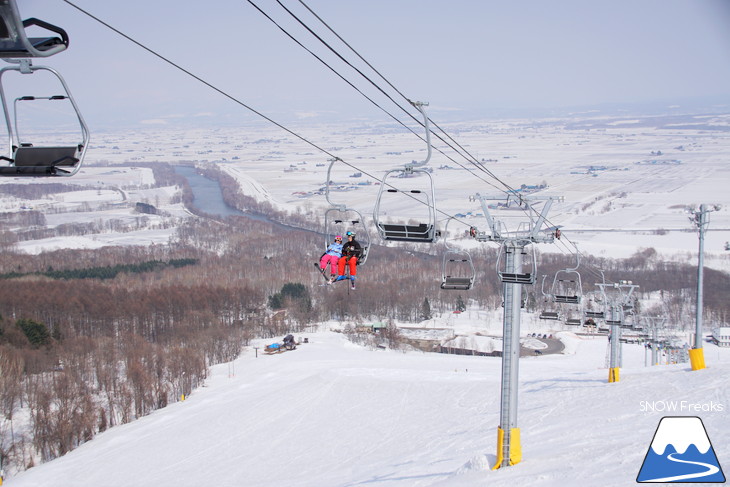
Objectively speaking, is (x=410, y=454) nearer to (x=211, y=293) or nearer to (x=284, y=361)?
(x=284, y=361)

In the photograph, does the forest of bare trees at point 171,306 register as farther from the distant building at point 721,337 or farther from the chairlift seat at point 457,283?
the chairlift seat at point 457,283

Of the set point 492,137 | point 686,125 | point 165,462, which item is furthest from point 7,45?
point 686,125

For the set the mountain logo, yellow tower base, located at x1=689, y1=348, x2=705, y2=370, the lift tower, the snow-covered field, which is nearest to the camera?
the mountain logo

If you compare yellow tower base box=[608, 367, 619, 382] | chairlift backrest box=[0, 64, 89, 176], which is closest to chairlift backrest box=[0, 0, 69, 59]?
chairlift backrest box=[0, 64, 89, 176]

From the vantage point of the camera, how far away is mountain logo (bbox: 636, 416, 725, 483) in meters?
7.12

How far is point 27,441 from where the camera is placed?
876 inches

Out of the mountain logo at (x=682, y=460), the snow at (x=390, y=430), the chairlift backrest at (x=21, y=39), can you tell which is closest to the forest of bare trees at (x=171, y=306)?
the snow at (x=390, y=430)

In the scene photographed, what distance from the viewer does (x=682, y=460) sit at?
7695 mm

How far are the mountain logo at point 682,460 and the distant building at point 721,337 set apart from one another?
29.7 m

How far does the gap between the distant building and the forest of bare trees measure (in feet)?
12.6

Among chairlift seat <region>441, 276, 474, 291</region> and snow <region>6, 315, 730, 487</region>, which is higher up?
chairlift seat <region>441, 276, 474, 291</region>

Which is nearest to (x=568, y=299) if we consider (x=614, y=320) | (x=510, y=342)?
(x=614, y=320)

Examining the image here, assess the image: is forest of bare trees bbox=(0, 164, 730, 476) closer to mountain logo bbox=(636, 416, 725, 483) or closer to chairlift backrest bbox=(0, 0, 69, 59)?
mountain logo bbox=(636, 416, 725, 483)

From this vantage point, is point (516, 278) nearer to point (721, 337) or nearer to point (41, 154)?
point (41, 154)
